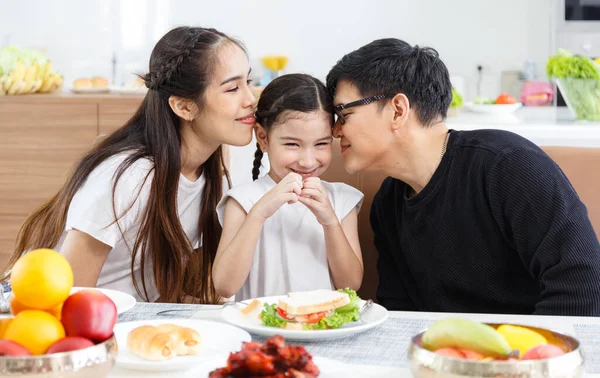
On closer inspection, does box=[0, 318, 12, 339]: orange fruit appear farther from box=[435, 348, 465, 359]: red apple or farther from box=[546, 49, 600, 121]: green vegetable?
box=[546, 49, 600, 121]: green vegetable

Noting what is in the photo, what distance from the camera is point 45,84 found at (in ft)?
13.3

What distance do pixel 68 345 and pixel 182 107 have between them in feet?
4.37

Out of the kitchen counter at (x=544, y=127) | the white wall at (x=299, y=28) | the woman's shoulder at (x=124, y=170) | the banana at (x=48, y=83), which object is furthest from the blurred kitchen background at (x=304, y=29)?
the woman's shoulder at (x=124, y=170)

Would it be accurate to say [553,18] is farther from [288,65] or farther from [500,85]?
[288,65]

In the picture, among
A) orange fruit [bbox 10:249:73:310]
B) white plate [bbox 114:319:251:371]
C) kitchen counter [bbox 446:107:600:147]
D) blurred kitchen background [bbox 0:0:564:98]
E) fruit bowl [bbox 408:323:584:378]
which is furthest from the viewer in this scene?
blurred kitchen background [bbox 0:0:564:98]

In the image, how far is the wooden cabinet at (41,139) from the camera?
12.7ft

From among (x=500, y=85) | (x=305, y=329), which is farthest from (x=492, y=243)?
(x=500, y=85)

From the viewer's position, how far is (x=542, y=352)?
93 cm

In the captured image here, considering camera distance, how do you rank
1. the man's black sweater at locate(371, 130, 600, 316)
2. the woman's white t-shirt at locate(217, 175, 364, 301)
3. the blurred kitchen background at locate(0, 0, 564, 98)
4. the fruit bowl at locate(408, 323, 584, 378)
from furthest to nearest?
the blurred kitchen background at locate(0, 0, 564, 98), the woman's white t-shirt at locate(217, 175, 364, 301), the man's black sweater at locate(371, 130, 600, 316), the fruit bowl at locate(408, 323, 584, 378)

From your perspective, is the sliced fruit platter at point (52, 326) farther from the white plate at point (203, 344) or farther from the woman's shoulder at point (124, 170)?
the woman's shoulder at point (124, 170)

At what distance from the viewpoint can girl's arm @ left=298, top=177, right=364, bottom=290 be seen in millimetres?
1943

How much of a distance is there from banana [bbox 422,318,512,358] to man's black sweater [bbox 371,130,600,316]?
0.86 metres

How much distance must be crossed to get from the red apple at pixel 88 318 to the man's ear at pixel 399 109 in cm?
118

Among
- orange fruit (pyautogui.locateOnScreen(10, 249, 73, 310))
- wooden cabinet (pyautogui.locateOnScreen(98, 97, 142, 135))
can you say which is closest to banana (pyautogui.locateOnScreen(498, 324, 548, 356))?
orange fruit (pyautogui.locateOnScreen(10, 249, 73, 310))
